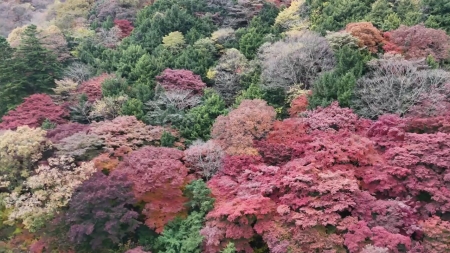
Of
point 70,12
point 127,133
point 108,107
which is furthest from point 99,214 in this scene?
point 70,12

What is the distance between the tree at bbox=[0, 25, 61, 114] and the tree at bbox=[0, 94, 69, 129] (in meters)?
2.00

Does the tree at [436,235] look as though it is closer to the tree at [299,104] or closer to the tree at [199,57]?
the tree at [299,104]

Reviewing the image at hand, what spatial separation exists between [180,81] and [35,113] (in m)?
9.67

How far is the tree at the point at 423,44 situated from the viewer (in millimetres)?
25266

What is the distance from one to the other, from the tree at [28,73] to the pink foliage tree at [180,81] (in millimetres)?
8703

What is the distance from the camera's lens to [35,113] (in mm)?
25703

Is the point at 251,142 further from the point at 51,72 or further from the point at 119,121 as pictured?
the point at 51,72

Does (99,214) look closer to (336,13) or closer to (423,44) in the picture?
(423,44)

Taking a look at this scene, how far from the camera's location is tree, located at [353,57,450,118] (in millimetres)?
22094

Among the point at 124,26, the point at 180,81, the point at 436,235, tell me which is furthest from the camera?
the point at 124,26

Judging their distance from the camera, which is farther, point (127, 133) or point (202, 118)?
point (202, 118)

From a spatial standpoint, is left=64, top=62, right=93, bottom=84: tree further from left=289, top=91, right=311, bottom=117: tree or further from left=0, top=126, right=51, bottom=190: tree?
A: left=289, top=91, right=311, bottom=117: tree

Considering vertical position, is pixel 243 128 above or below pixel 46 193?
above

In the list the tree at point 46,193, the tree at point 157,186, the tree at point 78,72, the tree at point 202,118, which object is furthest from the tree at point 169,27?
Result: the tree at point 157,186
